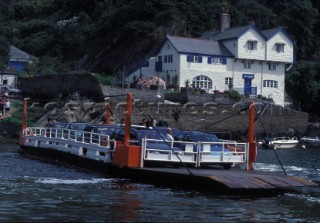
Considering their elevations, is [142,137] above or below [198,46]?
below

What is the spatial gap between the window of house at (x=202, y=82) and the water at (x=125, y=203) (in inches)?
1695

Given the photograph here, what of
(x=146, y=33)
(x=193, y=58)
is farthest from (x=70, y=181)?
(x=146, y=33)

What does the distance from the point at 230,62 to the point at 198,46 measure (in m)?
4.53

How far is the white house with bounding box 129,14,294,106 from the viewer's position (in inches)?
2680

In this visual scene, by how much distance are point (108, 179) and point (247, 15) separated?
70.7 metres

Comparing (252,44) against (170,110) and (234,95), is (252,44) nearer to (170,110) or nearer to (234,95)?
(234,95)

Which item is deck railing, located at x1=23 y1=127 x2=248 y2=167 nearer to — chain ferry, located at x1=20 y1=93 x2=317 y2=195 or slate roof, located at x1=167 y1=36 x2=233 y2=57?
chain ferry, located at x1=20 y1=93 x2=317 y2=195

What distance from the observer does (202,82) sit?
226ft

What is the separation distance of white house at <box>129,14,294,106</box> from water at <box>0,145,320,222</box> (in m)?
42.9

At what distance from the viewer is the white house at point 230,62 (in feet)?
223

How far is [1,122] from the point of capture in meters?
49.4

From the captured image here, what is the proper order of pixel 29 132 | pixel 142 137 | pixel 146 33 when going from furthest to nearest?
1. pixel 146 33
2. pixel 29 132
3. pixel 142 137

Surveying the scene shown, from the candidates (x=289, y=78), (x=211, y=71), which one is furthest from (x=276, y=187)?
(x=289, y=78)

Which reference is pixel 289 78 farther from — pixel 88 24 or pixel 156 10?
pixel 88 24
